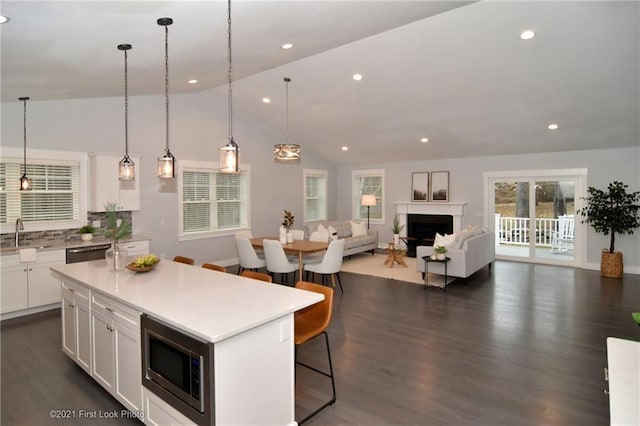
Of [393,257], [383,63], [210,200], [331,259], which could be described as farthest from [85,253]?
[393,257]

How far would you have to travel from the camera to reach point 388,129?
8.10m

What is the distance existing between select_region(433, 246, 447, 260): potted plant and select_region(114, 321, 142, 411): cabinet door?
16.5 feet

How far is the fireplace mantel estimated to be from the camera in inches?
359

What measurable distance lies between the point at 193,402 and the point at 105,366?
1.22 meters

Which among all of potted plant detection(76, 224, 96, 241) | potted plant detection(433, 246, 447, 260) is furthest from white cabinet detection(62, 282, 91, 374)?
potted plant detection(433, 246, 447, 260)

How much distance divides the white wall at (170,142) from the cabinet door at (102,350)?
3.82 meters

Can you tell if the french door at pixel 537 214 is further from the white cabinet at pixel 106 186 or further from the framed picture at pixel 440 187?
the white cabinet at pixel 106 186

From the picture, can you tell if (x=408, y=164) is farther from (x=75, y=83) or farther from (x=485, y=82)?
(x=75, y=83)

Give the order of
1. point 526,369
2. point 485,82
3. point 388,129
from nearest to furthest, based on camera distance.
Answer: point 526,369, point 485,82, point 388,129

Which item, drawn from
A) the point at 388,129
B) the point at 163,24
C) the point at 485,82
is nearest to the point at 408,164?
the point at 388,129

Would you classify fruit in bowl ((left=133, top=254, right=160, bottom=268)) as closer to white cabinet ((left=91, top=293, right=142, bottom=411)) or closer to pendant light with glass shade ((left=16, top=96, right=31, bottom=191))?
white cabinet ((left=91, top=293, right=142, bottom=411))

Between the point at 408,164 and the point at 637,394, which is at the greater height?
the point at 408,164

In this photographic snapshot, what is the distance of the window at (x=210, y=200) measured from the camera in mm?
7453

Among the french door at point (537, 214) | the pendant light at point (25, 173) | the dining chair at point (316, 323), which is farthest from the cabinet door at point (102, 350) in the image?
the french door at point (537, 214)
